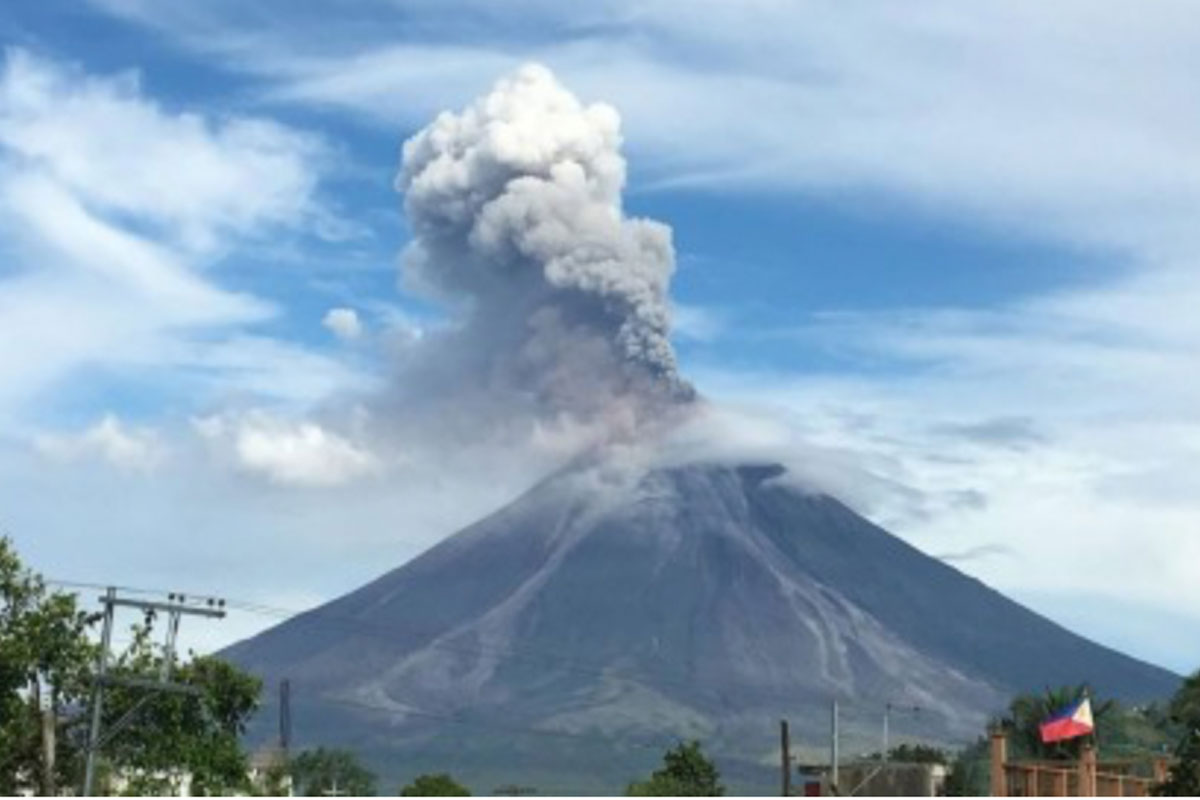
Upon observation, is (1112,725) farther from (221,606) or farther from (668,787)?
(221,606)

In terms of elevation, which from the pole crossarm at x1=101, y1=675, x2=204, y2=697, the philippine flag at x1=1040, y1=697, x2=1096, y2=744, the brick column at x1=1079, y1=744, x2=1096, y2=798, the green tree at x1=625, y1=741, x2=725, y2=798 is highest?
the green tree at x1=625, y1=741, x2=725, y2=798

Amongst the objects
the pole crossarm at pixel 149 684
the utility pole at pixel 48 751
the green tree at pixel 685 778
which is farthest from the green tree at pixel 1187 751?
the green tree at pixel 685 778

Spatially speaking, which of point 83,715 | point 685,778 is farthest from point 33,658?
point 685,778

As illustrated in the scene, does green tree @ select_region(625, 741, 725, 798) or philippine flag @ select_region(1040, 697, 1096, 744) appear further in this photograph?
green tree @ select_region(625, 741, 725, 798)

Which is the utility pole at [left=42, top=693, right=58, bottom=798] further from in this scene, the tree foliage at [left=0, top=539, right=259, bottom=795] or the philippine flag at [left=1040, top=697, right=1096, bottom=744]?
the philippine flag at [left=1040, top=697, right=1096, bottom=744]

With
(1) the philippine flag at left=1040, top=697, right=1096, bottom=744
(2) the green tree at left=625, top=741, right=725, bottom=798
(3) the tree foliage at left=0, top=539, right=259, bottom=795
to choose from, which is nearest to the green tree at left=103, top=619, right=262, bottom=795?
(3) the tree foliage at left=0, top=539, right=259, bottom=795
